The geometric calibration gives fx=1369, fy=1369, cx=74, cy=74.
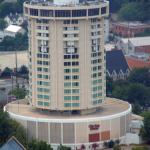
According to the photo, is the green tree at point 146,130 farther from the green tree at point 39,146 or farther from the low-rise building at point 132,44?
the low-rise building at point 132,44

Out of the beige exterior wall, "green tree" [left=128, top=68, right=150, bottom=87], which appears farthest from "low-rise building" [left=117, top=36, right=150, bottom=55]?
the beige exterior wall

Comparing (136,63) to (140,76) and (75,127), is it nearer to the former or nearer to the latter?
(140,76)

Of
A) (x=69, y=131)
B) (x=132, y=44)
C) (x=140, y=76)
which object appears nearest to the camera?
(x=69, y=131)

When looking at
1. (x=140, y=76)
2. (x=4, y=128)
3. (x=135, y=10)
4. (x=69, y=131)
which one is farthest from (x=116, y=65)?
(x=4, y=128)

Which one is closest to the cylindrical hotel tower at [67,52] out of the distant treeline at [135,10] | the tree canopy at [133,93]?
the tree canopy at [133,93]

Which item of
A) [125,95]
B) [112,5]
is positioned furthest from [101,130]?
[112,5]

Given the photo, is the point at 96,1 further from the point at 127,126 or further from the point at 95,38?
the point at 127,126

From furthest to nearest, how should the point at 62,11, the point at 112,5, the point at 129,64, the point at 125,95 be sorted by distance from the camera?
the point at 112,5 → the point at 129,64 → the point at 125,95 → the point at 62,11
